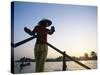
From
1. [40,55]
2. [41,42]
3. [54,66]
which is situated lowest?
[54,66]

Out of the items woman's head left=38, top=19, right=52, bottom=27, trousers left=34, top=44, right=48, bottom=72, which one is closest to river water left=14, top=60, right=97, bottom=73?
trousers left=34, top=44, right=48, bottom=72

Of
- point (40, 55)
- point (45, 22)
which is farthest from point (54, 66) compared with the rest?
point (45, 22)

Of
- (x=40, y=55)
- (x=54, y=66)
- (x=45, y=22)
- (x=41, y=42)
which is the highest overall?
(x=45, y=22)

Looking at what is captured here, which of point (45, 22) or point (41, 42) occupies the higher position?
Result: point (45, 22)

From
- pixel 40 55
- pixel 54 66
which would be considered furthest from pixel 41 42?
pixel 54 66

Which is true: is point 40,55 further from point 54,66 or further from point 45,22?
point 45,22

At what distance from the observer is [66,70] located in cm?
234

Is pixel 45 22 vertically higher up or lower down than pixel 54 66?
higher up

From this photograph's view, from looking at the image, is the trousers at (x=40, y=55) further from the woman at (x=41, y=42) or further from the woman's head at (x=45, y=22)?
the woman's head at (x=45, y=22)

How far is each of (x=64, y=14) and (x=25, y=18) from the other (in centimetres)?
44

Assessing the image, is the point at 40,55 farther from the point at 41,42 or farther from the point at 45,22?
the point at 45,22

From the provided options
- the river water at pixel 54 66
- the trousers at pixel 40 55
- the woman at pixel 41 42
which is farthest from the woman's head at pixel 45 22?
the river water at pixel 54 66

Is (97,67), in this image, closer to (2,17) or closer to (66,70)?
(66,70)

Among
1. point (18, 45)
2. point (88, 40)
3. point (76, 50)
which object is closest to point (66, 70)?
point (76, 50)
